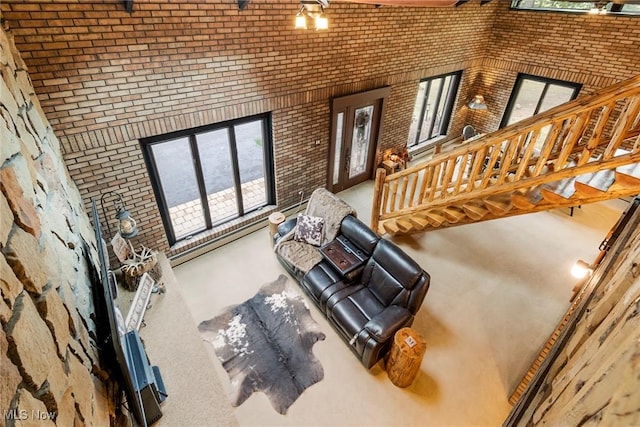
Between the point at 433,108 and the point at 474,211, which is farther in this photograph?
the point at 433,108

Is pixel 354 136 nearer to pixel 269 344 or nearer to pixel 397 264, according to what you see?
pixel 397 264

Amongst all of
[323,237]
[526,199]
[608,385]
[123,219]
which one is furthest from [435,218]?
[608,385]

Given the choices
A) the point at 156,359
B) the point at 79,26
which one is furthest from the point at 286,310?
the point at 79,26

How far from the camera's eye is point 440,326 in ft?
13.8

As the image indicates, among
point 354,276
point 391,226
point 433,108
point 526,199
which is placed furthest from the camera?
→ point 433,108

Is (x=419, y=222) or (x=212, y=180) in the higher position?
(x=419, y=222)

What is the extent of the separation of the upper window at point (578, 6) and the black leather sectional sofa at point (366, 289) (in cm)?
563

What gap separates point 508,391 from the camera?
354 centimetres

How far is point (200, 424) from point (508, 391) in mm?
3350

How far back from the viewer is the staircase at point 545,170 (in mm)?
2852

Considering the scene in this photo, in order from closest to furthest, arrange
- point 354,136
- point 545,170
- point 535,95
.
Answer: point 545,170, point 354,136, point 535,95

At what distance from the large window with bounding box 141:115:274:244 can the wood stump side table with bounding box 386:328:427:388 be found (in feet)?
11.2

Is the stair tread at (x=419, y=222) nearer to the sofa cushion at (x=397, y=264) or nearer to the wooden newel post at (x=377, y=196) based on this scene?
the wooden newel post at (x=377, y=196)

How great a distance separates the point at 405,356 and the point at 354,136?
14.5ft
